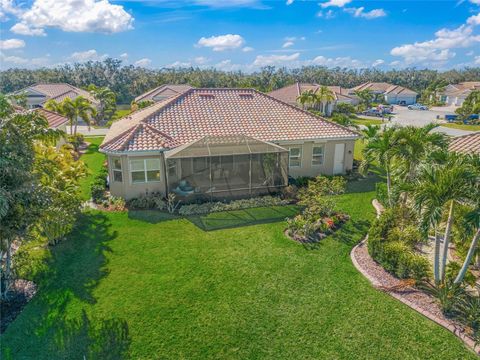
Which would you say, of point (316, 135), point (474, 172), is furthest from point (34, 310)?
point (316, 135)

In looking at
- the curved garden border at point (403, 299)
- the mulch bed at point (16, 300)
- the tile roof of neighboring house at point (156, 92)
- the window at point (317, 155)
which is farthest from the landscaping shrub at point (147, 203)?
the tile roof of neighboring house at point (156, 92)

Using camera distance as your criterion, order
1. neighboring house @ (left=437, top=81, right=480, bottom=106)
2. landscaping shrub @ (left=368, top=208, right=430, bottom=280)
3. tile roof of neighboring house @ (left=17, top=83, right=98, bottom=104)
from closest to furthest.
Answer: landscaping shrub @ (left=368, top=208, right=430, bottom=280) → tile roof of neighboring house @ (left=17, top=83, right=98, bottom=104) → neighboring house @ (left=437, top=81, right=480, bottom=106)

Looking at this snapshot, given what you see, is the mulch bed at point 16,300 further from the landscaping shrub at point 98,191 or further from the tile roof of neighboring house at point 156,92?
the tile roof of neighboring house at point 156,92

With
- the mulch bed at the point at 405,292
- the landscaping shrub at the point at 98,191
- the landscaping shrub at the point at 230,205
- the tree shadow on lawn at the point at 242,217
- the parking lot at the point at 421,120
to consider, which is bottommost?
the mulch bed at the point at 405,292

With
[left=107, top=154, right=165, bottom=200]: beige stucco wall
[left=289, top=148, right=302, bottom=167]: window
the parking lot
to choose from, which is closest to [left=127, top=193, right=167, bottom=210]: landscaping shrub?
[left=107, top=154, right=165, bottom=200]: beige stucco wall

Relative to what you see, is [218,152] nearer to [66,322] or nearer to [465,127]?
[66,322]

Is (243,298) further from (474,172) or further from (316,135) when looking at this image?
(316,135)

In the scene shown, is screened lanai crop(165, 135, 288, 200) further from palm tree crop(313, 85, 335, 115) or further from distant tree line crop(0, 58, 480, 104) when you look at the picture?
distant tree line crop(0, 58, 480, 104)
